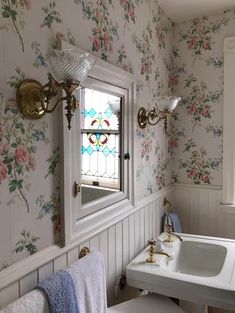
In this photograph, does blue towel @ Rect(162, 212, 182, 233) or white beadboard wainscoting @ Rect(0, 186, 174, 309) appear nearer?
white beadboard wainscoting @ Rect(0, 186, 174, 309)

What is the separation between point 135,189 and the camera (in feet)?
5.36

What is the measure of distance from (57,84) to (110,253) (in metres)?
0.86

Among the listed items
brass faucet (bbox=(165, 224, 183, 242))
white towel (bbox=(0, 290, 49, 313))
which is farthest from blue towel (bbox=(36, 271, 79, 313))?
brass faucet (bbox=(165, 224, 183, 242))

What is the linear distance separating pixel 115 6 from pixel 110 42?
192 mm

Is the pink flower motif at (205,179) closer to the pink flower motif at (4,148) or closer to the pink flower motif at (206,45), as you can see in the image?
the pink flower motif at (206,45)

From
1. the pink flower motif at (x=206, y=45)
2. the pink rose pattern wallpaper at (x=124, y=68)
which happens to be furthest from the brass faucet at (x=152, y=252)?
the pink flower motif at (x=206, y=45)

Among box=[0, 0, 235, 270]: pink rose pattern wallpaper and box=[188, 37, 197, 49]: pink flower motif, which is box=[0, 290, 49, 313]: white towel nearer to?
box=[0, 0, 235, 270]: pink rose pattern wallpaper

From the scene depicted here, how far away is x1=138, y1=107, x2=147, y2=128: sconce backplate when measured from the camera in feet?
5.48

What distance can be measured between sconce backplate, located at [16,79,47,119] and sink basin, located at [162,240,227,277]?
1.15 m

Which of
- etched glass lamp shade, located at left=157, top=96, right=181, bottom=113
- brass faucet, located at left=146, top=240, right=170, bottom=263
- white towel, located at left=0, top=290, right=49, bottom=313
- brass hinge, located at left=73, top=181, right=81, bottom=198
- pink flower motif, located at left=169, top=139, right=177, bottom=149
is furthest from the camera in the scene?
pink flower motif, located at left=169, top=139, right=177, bottom=149

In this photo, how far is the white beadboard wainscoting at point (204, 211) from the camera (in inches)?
83.3

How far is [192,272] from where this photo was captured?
169 cm

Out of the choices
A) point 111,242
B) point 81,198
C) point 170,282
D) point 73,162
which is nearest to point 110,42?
point 73,162

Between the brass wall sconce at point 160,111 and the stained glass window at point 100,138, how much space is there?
0.23 m
